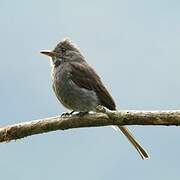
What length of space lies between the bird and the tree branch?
0.92m

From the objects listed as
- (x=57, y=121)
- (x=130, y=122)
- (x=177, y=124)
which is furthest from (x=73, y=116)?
(x=177, y=124)

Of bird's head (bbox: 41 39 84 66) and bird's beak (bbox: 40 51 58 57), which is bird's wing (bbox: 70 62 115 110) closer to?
bird's head (bbox: 41 39 84 66)

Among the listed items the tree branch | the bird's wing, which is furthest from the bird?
the tree branch

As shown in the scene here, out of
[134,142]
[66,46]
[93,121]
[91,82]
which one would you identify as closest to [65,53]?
[66,46]

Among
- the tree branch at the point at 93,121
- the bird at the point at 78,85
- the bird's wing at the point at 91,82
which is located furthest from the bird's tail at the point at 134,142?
the tree branch at the point at 93,121

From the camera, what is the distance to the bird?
7.67 m

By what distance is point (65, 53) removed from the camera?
8602 millimetres

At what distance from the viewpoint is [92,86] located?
800 cm

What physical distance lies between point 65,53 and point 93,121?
2621mm

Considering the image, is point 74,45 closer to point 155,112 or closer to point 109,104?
point 109,104

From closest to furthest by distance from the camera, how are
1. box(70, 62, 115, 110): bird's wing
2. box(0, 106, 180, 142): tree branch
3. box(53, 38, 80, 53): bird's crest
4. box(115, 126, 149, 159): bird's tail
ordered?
box(0, 106, 180, 142): tree branch < box(115, 126, 149, 159): bird's tail < box(70, 62, 115, 110): bird's wing < box(53, 38, 80, 53): bird's crest

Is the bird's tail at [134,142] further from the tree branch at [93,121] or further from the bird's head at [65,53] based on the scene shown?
the bird's head at [65,53]

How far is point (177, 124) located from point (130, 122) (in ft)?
1.51

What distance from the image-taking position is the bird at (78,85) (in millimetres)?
7672
